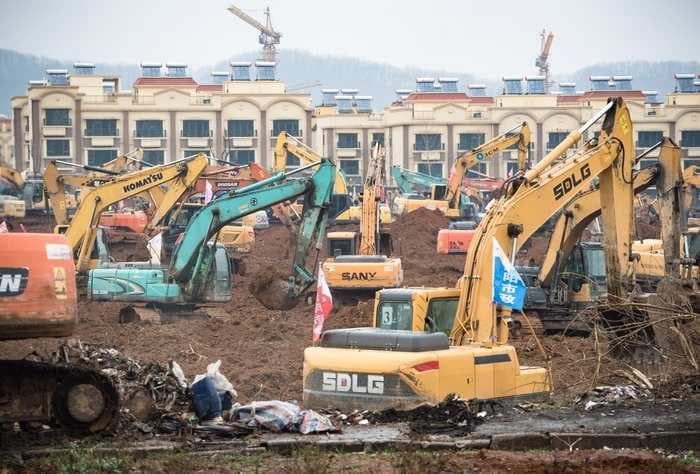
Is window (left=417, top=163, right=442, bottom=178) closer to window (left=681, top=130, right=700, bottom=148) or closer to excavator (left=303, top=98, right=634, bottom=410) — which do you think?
window (left=681, top=130, right=700, bottom=148)

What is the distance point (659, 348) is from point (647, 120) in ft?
289

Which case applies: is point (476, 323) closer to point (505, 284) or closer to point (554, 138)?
point (505, 284)

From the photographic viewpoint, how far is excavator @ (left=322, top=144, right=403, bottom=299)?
1252 inches

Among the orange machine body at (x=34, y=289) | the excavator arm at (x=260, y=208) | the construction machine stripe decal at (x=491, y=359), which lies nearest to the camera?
the orange machine body at (x=34, y=289)

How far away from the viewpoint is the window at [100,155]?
4114 inches

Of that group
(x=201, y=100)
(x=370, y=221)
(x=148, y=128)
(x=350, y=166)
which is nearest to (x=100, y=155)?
(x=148, y=128)

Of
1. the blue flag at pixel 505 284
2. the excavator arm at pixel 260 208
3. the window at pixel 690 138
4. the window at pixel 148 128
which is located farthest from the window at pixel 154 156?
the blue flag at pixel 505 284

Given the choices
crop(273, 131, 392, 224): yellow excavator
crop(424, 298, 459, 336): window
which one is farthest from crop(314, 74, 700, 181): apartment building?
crop(424, 298, 459, 336): window

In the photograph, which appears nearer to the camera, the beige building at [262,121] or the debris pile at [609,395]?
the debris pile at [609,395]

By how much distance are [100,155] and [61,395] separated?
302 feet

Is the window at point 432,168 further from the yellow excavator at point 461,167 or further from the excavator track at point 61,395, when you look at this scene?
the excavator track at point 61,395

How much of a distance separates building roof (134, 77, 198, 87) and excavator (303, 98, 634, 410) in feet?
296

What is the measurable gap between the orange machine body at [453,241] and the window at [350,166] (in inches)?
2593

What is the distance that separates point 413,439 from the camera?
14.1 metres
